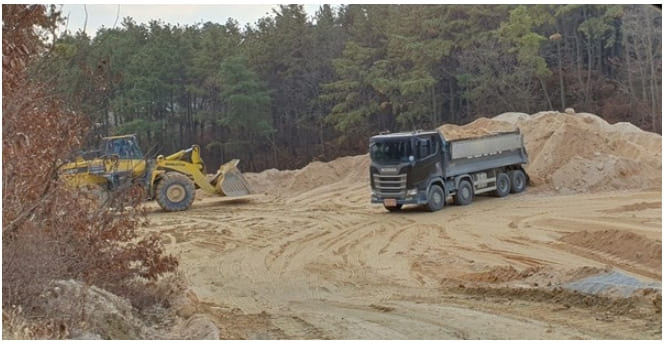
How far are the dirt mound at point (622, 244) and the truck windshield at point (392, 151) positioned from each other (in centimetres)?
559

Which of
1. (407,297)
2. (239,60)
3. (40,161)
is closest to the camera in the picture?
(40,161)

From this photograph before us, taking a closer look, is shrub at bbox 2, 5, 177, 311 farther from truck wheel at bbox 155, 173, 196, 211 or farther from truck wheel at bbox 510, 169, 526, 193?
truck wheel at bbox 510, 169, 526, 193

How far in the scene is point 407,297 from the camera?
11.3 meters

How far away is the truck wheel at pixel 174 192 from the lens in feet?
75.9

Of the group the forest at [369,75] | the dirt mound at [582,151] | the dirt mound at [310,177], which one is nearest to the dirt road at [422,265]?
the dirt mound at [582,151]

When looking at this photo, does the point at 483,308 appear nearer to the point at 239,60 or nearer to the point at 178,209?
the point at 178,209

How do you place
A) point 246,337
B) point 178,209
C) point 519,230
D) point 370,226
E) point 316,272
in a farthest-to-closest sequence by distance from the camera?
point 178,209 → point 370,226 → point 519,230 → point 316,272 → point 246,337

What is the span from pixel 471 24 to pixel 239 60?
10373mm

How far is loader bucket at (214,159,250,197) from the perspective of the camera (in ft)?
79.4

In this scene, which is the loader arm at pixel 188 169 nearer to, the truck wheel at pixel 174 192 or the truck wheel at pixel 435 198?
the truck wheel at pixel 174 192

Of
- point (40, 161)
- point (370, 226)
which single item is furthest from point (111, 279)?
point (370, 226)

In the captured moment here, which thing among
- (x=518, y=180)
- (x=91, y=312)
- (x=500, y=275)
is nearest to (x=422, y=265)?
(x=500, y=275)

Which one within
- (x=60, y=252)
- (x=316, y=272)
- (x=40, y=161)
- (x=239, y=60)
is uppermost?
(x=239, y=60)

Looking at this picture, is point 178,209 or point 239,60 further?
point 239,60
